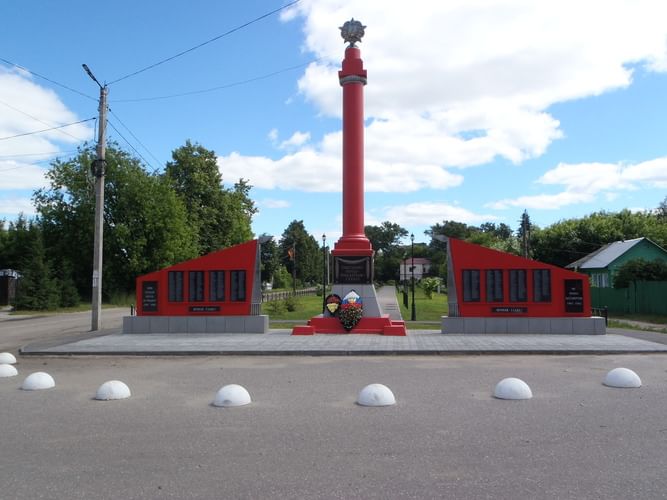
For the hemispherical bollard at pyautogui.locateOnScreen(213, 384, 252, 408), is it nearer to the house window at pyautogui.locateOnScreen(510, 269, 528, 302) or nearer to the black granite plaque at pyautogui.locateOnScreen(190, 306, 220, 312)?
the black granite plaque at pyautogui.locateOnScreen(190, 306, 220, 312)

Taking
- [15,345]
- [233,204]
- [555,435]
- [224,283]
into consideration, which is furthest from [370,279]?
[233,204]

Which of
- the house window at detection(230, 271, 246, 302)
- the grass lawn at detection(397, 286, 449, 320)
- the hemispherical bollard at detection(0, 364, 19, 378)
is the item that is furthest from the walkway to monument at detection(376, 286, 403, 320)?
the hemispherical bollard at detection(0, 364, 19, 378)

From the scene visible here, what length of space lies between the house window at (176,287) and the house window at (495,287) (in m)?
9.90

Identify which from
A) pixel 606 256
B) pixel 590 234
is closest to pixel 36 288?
pixel 606 256

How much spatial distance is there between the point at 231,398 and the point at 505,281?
12204mm

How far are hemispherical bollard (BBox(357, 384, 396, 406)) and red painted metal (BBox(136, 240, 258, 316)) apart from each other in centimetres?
1115

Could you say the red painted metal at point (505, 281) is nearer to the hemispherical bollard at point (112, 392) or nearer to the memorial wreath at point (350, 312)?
the memorial wreath at point (350, 312)

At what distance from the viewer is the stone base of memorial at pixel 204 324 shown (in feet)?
62.5

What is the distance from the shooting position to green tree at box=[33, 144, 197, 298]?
154 feet

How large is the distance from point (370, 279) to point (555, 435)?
41.2 feet

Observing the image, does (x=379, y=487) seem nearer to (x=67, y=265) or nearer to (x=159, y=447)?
(x=159, y=447)

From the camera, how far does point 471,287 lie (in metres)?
18.5

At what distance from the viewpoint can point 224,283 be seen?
1920 cm

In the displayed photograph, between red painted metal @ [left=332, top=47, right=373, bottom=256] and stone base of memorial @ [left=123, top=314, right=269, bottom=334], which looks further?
red painted metal @ [left=332, top=47, right=373, bottom=256]
